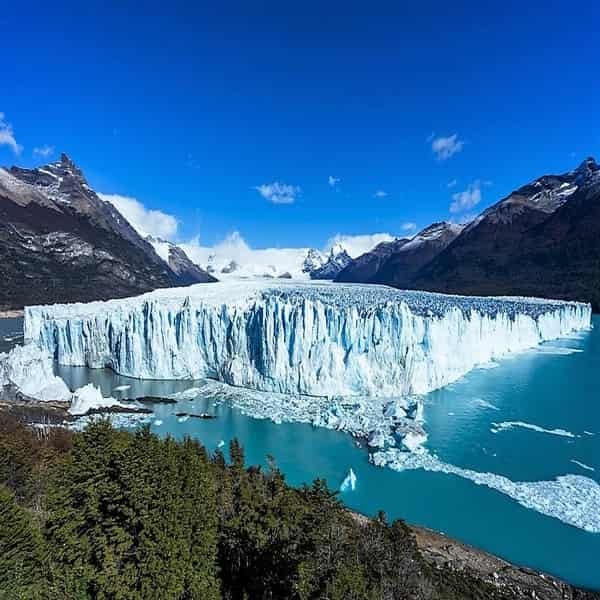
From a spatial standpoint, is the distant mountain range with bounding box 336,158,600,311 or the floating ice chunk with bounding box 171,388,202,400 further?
the distant mountain range with bounding box 336,158,600,311

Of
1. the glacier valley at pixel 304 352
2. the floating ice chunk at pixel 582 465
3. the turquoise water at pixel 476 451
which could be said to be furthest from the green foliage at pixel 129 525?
the floating ice chunk at pixel 582 465

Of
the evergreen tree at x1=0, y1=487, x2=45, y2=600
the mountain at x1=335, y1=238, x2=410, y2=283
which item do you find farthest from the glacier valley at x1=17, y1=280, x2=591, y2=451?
the mountain at x1=335, y1=238, x2=410, y2=283

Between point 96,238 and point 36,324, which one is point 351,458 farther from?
point 96,238

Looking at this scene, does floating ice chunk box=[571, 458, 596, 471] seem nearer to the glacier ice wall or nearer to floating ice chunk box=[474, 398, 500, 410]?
floating ice chunk box=[474, 398, 500, 410]

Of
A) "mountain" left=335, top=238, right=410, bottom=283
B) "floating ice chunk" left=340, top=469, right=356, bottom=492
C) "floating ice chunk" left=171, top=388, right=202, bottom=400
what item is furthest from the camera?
"mountain" left=335, top=238, right=410, bottom=283

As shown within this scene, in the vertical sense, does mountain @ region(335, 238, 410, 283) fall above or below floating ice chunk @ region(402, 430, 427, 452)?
above

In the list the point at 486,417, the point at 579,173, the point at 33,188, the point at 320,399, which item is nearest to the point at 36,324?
the point at 320,399

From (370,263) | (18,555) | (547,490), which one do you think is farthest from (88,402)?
(370,263)
